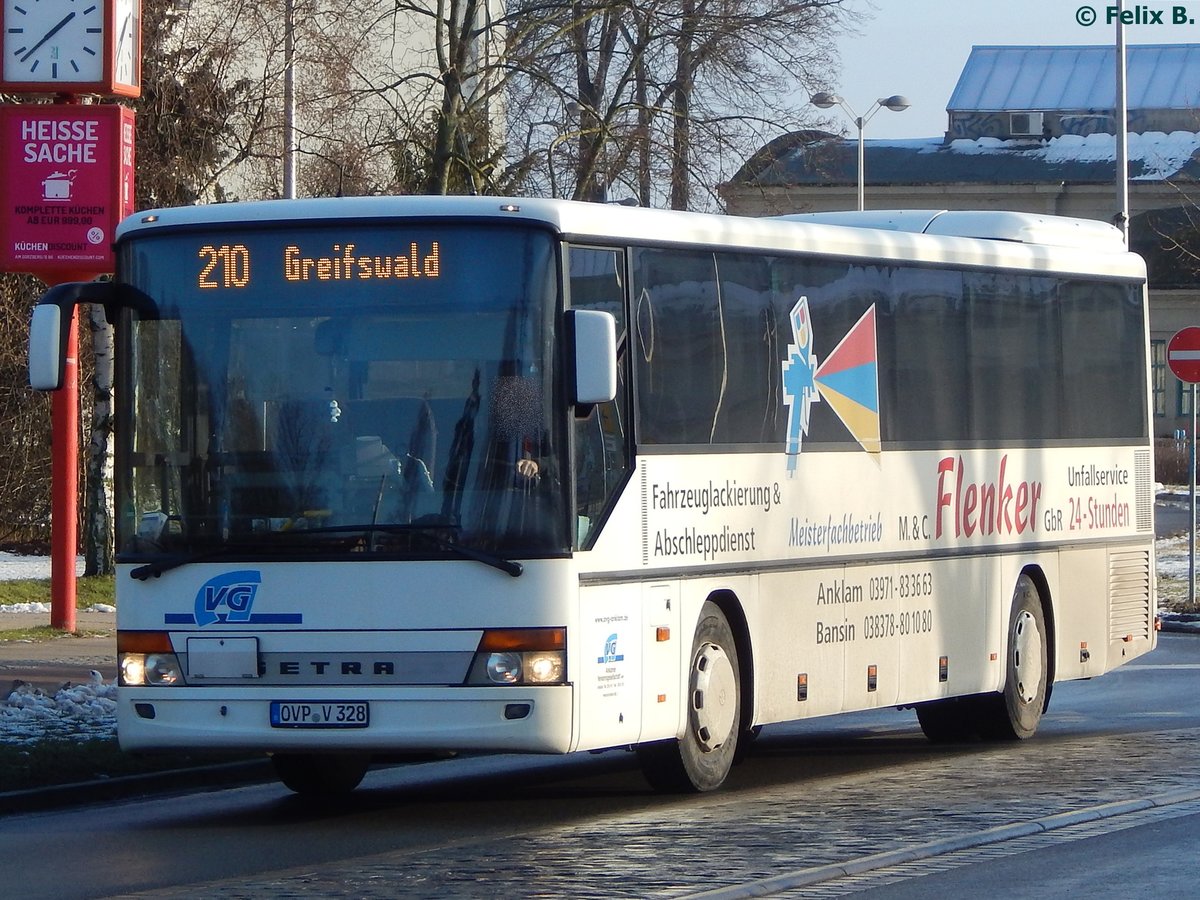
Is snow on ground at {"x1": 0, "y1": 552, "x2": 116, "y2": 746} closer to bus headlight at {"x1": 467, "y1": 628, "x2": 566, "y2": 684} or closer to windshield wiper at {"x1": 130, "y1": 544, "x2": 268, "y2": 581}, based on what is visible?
windshield wiper at {"x1": 130, "y1": 544, "x2": 268, "y2": 581}

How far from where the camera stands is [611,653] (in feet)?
36.3

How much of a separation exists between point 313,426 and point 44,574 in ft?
65.6

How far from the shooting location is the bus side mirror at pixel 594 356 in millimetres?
10625

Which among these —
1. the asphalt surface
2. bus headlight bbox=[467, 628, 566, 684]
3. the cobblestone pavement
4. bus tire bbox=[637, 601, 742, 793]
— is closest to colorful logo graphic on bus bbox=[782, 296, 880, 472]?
bus tire bbox=[637, 601, 742, 793]

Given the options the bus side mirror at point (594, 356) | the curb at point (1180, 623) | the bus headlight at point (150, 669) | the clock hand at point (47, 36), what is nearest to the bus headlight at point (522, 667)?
the bus side mirror at point (594, 356)

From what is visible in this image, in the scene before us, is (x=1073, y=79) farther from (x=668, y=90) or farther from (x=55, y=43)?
(x=55, y=43)

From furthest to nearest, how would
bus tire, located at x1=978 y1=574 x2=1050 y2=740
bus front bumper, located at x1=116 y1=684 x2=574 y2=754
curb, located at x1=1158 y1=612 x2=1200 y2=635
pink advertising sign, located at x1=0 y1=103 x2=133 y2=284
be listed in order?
curb, located at x1=1158 y1=612 x2=1200 y2=635 → pink advertising sign, located at x1=0 y1=103 x2=133 y2=284 → bus tire, located at x1=978 y1=574 x2=1050 y2=740 → bus front bumper, located at x1=116 y1=684 x2=574 y2=754

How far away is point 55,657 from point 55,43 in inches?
228

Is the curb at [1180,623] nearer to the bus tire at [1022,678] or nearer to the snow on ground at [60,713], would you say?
the bus tire at [1022,678]

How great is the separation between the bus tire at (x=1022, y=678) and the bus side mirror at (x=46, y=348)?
6.83 metres

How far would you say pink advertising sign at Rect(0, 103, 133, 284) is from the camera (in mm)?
21125

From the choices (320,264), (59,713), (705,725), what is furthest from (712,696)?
(59,713)

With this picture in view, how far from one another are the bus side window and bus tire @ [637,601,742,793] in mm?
1128

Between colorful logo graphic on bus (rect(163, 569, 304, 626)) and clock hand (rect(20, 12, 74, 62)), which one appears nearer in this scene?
colorful logo graphic on bus (rect(163, 569, 304, 626))
